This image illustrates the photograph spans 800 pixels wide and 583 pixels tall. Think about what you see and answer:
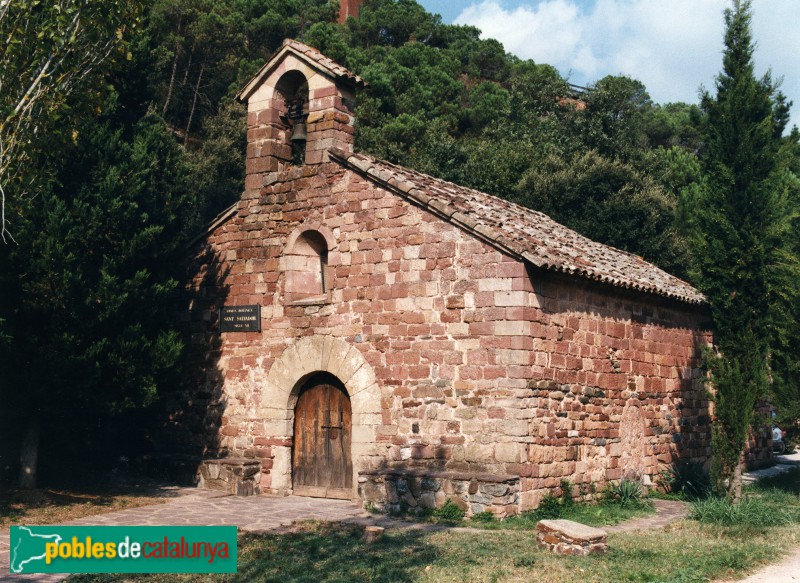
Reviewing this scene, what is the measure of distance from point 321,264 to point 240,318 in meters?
1.64

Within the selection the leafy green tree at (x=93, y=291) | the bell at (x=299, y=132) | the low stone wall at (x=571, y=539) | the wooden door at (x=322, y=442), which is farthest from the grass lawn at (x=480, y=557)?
the bell at (x=299, y=132)

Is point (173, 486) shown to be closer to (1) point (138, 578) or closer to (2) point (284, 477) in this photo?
(2) point (284, 477)

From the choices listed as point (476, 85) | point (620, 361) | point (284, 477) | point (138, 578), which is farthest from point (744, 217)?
point (476, 85)

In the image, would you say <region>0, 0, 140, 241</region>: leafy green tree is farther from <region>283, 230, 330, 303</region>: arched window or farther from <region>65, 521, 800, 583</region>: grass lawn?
<region>65, 521, 800, 583</region>: grass lawn

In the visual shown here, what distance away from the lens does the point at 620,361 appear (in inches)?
507

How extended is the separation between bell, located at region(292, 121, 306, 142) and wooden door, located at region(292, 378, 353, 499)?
3977 millimetres

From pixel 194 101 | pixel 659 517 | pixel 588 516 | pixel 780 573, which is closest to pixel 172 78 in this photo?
pixel 194 101

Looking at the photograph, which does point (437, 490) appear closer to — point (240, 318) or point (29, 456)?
point (240, 318)

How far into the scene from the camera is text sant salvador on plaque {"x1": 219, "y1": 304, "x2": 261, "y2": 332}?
43.3ft

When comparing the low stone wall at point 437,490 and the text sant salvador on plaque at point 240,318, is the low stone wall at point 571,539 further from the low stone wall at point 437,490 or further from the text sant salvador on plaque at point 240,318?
the text sant salvador on plaque at point 240,318

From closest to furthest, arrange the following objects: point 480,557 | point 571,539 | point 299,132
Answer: point 480,557, point 571,539, point 299,132

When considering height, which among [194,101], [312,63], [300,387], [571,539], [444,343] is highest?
[194,101]

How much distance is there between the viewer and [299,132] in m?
13.4

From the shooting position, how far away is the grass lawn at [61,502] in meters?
9.95
